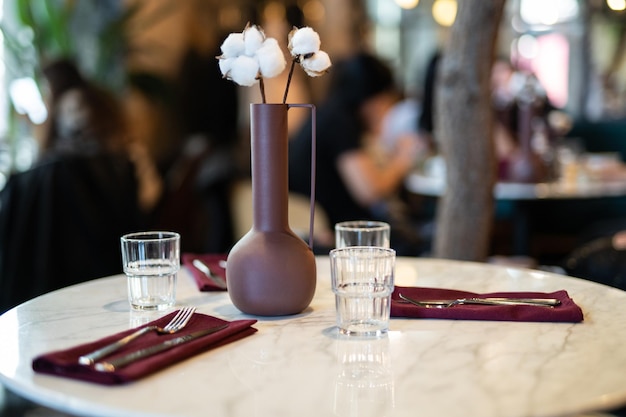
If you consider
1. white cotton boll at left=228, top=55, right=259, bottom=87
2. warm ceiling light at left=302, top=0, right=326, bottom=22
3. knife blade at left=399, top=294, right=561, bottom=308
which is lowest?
knife blade at left=399, top=294, right=561, bottom=308

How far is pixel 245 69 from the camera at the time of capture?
143 centimetres

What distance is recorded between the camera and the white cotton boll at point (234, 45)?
57.2 inches

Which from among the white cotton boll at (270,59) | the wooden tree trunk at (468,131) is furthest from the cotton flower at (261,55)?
the wooden tree trunk at (468,131)

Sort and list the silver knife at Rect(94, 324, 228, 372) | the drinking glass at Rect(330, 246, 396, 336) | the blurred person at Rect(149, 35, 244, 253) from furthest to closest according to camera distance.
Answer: the blurred person at Rect(149, 35, 244, 253) → the drinking glass at Rect(330, 246, 396, 336) → the silver knife at Rect(94, 324, 228, 372)

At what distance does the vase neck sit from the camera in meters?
1.49

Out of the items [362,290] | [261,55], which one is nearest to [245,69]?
[261,55]

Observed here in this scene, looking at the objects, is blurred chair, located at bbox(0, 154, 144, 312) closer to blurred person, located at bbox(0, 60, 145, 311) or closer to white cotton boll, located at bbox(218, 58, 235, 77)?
blurred person, located at bbox(0, 60, 145, 311)

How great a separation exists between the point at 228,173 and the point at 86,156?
4.33 ft

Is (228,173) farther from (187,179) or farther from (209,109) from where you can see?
(209,109)

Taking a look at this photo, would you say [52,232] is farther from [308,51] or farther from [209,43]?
[209,43]

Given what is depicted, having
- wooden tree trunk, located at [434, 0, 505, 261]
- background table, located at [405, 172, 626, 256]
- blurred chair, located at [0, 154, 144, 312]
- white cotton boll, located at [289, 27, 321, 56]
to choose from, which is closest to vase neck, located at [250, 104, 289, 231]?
white cotton boll, located at [289, 27, 321, 56]

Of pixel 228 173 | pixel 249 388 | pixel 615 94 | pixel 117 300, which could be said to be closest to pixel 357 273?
pixel 249 388

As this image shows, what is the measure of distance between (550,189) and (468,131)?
1446mm

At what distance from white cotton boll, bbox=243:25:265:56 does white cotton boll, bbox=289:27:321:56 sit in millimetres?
58
